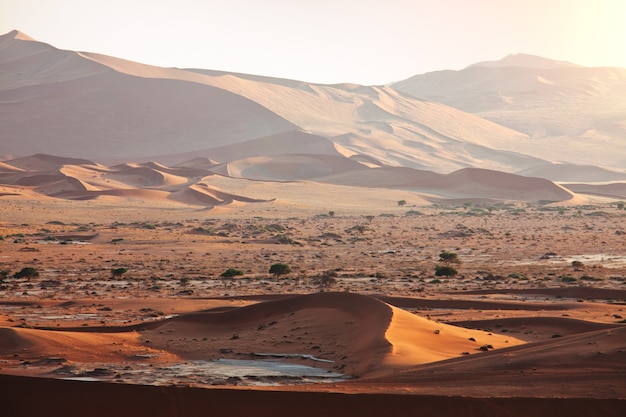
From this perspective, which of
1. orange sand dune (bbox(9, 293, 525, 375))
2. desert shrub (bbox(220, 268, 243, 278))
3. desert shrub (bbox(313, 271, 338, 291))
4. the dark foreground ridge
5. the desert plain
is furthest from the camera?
desert shrub (bbox(220, 268, 243, 278))

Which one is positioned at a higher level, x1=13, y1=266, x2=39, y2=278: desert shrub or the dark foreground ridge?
the dark foreground ridge

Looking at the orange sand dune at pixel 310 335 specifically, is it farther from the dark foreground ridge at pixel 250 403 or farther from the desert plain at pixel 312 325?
the dark foreground ridge at pixel 250 403

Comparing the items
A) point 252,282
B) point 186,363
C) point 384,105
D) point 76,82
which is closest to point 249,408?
point 186,363

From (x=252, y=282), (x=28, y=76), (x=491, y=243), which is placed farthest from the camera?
(x=28, y=76)

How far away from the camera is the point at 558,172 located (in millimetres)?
147000

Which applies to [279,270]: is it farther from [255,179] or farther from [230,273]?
[255,179]

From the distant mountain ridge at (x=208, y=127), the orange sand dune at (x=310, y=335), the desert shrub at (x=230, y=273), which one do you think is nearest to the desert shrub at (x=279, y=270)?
the desert shrub at (x=230, y=273)

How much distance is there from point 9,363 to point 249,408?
635cm

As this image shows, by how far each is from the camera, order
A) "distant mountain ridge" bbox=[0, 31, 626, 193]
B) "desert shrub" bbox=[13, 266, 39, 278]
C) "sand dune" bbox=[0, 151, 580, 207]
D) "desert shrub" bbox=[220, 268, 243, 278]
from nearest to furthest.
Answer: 1. "desert shrub" bbox=[13, 266, 39, 278]
2. "desert shrub" bbox=[220, 268, 243, 278]
3. "sand dune" bbox=[0, 151, 580, 207]
4. "distant mountain ridge" bbox=[0, 31, 626, 193]

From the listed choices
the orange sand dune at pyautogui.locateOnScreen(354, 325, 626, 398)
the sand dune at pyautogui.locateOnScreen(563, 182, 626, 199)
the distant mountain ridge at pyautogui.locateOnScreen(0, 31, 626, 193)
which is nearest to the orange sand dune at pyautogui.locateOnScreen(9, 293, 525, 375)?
the orange sand dune at pyautogui.locateOnScreen(354, 325, 626, 398)

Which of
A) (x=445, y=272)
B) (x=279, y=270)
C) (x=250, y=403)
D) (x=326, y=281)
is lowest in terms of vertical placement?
(x=279, y=270)

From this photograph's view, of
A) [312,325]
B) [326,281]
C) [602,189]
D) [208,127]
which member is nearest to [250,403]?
[312,325]

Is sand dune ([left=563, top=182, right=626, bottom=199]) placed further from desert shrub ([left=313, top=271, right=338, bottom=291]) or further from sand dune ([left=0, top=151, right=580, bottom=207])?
desert shrub ([left=313, top=271, right=338, bottom=291])

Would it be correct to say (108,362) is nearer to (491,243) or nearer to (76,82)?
(491,243)
